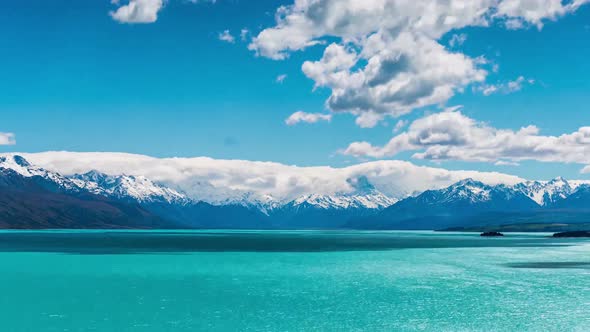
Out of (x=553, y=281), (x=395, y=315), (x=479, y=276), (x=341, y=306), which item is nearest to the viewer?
(x=395, y=315)

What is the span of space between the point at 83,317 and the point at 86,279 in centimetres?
3634

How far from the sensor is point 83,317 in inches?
2381

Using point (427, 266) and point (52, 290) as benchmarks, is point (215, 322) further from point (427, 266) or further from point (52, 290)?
point (427, 266)

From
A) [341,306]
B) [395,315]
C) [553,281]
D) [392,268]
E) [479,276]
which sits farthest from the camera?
[392,268]

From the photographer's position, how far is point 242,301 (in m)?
71.1

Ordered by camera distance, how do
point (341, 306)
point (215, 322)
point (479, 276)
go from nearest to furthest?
point (215, 322), point (341, 306), point (479, 276)

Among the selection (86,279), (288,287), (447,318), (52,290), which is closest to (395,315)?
(447,318)

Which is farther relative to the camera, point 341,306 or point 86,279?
point 86,279

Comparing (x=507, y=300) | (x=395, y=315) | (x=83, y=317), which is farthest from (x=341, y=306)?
(x=83, y=317)

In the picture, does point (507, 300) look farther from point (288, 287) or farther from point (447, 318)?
point (288, 287)

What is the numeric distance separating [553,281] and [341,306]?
136ft

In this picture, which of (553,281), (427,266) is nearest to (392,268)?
(427,266)

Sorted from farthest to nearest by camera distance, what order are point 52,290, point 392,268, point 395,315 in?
1. point 392,268
2. point 52,290
3. point 395,315

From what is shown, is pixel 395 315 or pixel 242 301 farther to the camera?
pixel 242 301
